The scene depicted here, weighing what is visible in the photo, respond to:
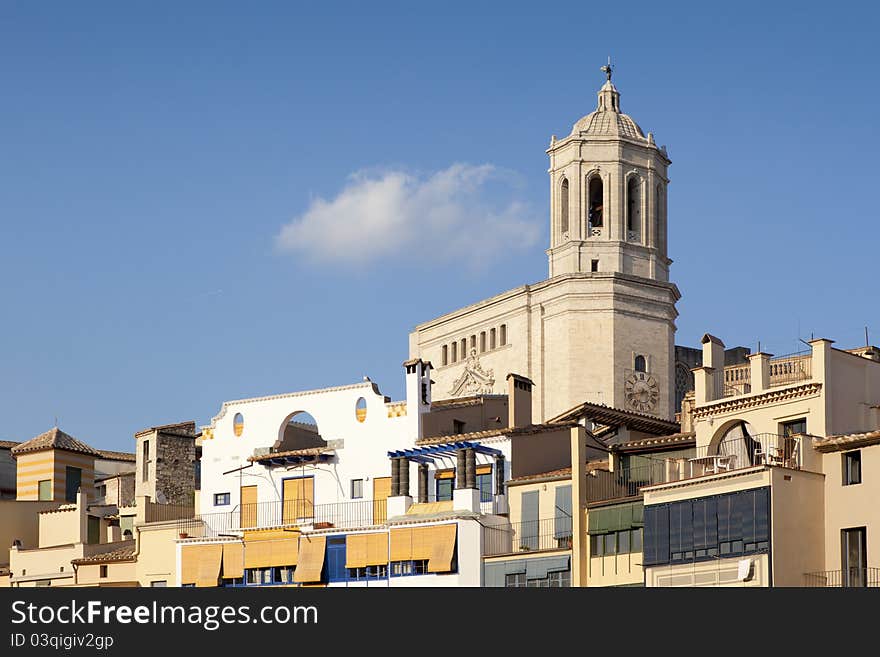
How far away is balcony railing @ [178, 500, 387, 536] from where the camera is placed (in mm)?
57000

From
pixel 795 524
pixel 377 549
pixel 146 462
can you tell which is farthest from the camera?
pixel 146 462

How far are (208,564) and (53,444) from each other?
14212 millimetres

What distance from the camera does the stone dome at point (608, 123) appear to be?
301 feet

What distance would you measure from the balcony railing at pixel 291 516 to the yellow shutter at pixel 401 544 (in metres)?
1.41

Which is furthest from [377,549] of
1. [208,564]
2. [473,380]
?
[473,380]

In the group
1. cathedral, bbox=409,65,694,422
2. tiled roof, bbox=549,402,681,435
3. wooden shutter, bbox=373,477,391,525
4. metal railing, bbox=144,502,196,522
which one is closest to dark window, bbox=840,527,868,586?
tiled roof, bbox=549,402,681,435

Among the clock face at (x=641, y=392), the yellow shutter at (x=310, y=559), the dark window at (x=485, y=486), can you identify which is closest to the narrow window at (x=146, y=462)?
the yellow shutter at (x=310, y=559)

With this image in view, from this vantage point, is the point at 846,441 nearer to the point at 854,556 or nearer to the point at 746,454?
the point at 854,556

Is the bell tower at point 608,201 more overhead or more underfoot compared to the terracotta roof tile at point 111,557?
more overhead

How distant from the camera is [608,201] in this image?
3563 inches

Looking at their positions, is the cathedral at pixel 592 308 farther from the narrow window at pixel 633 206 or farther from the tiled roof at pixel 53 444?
the tiled roof at pixel 53 444

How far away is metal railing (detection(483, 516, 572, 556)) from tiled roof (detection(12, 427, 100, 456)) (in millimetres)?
20694
